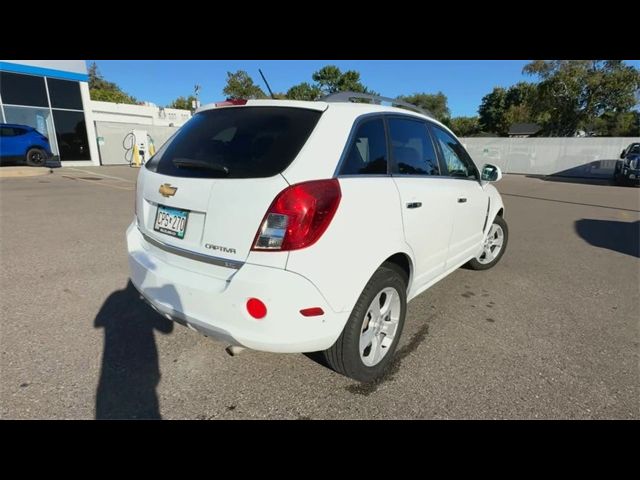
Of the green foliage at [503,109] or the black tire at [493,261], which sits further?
the green foliage at [503,109]

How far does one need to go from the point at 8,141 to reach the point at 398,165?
1841 cm

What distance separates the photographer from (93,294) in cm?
358

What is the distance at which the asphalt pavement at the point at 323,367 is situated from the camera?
2.19m

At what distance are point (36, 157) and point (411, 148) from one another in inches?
733

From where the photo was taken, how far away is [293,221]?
6.04ft

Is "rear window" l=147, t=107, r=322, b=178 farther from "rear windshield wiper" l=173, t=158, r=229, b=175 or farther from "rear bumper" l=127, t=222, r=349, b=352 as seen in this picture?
"rear bumper" l=127, t=222, r=349, b=352

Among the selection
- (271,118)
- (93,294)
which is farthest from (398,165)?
(93,294)

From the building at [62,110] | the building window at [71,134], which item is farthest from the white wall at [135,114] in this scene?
the building window at [71,134]

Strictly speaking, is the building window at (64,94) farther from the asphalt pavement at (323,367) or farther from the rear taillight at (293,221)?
the rear taillight at (293,221)

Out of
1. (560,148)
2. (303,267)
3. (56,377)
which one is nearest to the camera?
(303,267)

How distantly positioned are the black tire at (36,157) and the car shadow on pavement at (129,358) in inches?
646

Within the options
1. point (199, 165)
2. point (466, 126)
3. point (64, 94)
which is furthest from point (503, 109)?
point (199, 165)

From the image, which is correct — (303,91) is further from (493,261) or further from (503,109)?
(493,261)
